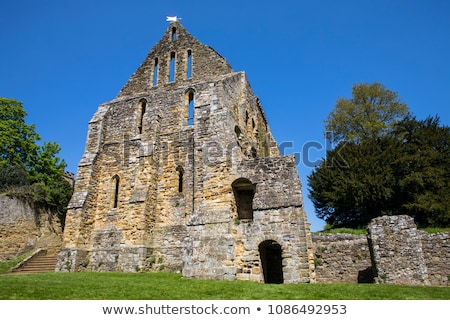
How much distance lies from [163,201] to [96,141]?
586cm

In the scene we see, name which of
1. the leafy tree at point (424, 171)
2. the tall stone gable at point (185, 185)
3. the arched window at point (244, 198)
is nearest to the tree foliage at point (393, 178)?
the leafy tree at point (424, 171)

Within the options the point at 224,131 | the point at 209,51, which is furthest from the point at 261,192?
the point at 209,51

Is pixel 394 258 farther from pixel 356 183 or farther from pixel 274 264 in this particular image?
pixel 356 183

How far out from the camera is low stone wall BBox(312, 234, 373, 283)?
1416 cm

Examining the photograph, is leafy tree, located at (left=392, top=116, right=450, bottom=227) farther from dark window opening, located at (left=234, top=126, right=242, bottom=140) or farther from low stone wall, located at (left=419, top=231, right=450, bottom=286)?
dark window opening, located at (left=234, top=126, right=242, bottom=140)

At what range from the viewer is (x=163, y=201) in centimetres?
1627

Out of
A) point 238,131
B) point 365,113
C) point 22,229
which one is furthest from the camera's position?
point 365,113

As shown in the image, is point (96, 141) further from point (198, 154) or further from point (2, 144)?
point (2, 144)

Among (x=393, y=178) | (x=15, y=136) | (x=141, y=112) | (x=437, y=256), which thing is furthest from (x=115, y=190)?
(x=393, y=178)

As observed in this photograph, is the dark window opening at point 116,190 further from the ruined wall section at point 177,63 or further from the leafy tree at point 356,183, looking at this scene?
the leafy tree at point 356,183

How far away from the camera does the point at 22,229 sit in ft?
64.1

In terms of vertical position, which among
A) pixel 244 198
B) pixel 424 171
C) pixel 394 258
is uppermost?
pixel 424 171

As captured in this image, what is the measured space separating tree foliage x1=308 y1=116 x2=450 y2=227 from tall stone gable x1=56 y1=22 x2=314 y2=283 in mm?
5488

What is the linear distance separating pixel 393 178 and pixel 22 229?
23.7 metres
